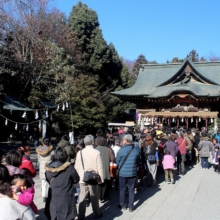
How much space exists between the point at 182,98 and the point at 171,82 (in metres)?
2.15

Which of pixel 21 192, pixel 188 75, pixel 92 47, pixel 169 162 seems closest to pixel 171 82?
pixel 188 75

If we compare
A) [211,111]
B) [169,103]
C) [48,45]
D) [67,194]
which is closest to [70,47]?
[48,45]

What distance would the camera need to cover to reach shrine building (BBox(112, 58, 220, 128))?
21.1 metres

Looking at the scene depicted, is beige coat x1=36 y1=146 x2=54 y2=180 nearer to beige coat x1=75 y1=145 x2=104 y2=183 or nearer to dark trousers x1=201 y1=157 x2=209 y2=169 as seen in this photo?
beige coat x1=75 y1=145 x2=104 y2=183

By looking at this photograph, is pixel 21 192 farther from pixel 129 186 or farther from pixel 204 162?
pixel 204 162

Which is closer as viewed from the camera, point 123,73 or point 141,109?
point 141,109

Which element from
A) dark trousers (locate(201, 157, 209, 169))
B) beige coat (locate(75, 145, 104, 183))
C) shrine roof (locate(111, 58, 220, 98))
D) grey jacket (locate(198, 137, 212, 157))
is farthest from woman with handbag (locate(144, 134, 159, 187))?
shrine roof (locate(111, 58, 220, 98))

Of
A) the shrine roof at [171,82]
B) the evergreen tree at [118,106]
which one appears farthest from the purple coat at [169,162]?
the evergreen tree at [118,106]

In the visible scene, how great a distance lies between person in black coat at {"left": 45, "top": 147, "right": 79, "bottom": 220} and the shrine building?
17.6 metres

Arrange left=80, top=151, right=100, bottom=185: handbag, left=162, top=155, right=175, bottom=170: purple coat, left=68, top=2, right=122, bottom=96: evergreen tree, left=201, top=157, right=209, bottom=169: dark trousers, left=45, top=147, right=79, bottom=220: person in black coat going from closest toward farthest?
1. left=45, top=147, right=79, bottom=220: person in black coat
2. left=80, top=151, right=100, bottom=185: handbag
3. left=162, top=155, right=175, bottom=170: purple coat
4. left=201, top=157, right=209, bottom=169: dark trousers
5. left=68, top=2, right=122, bottom=96: evergreen tree

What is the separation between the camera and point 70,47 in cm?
2658

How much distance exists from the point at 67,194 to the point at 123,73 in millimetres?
30010

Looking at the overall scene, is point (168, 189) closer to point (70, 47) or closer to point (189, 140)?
point (189, 140)

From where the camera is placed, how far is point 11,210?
3020 mm
